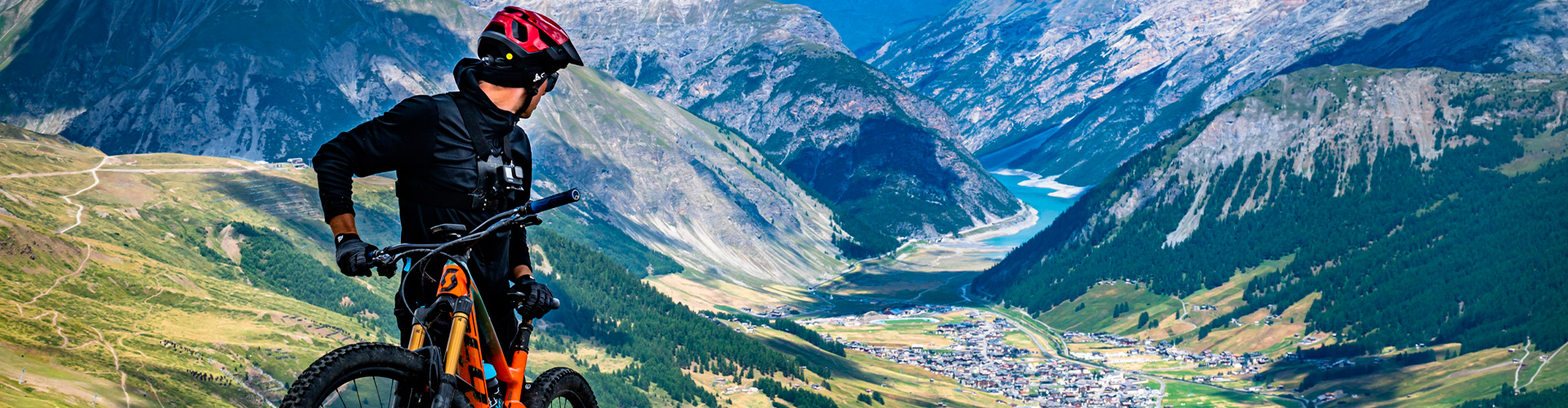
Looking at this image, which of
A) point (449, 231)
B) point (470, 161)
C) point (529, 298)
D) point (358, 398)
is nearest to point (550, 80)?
point (470, 161)

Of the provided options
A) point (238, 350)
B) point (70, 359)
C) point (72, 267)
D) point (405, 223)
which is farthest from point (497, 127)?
point (72, 267)

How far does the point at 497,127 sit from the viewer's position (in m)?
12.2

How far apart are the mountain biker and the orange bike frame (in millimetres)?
454

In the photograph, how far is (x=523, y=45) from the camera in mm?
12469

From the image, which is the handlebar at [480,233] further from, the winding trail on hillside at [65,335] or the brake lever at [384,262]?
the winding trail on hillside at [65,335]

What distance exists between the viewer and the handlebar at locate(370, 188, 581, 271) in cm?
1043

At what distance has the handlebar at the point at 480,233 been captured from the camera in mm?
10430

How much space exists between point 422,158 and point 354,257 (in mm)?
1511

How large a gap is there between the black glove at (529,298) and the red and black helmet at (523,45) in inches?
90.4

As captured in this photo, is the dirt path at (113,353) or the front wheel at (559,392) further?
the dirt path at (113,353)

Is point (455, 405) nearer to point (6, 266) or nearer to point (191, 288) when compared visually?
point (6, 266)

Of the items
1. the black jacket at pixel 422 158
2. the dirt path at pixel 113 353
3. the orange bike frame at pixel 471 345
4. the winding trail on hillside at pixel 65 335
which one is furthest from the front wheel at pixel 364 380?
the winding trail on hillside at pixel 65 335

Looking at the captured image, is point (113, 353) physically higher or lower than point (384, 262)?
lower

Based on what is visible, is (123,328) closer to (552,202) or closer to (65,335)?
(65,335)
